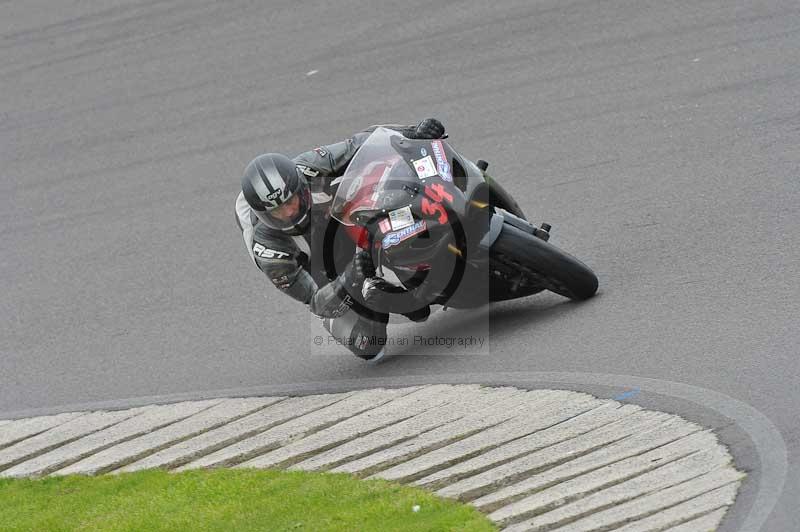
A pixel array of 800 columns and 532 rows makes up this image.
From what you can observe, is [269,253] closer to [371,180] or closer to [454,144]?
[371,180]

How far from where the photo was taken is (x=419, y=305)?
744 cm

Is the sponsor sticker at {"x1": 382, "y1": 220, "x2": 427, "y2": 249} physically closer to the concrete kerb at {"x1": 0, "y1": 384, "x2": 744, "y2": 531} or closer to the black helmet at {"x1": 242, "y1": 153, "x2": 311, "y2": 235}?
the black helmet at {"x1": 242, "y1": 153, "x2": 311, "y2": 235}

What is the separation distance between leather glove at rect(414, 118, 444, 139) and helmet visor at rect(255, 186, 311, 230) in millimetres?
789

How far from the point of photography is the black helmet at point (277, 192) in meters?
6.80

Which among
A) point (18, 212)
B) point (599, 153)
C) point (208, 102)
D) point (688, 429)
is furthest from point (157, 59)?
point (688, 429)

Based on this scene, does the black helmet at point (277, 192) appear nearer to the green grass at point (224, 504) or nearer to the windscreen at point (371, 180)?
the windscreen at point (371, 180)

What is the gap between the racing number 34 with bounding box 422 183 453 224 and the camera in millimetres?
6848

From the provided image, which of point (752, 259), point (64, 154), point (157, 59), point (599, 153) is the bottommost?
point (752, 259)

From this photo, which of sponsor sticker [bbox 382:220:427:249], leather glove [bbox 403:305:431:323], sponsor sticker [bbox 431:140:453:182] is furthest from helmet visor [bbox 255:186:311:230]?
leather glove [bbox 403:305:431:323]

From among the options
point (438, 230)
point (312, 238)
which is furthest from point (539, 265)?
point (312, 238)

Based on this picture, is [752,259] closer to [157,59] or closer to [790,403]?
[790,403]

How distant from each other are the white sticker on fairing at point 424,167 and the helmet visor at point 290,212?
2.15ft

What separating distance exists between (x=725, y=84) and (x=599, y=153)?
134cm

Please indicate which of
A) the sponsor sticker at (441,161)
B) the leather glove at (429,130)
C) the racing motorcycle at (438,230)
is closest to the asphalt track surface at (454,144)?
the racing motorcycle at (438,230)
